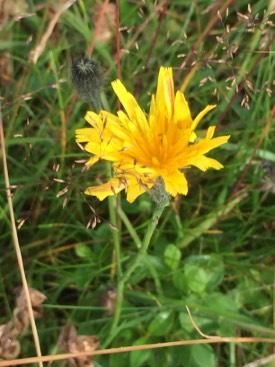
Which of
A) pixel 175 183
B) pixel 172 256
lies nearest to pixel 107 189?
pixel 175 183

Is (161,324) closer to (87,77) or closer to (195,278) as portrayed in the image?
(195,278)

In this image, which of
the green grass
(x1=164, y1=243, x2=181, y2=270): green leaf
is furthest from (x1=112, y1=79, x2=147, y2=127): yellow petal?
(x1=164, y1=243, x2=181, y2=270): green leaf

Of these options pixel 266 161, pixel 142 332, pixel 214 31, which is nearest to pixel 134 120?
pixel 266 161

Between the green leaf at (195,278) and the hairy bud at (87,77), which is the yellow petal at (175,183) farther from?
the green leaf at (195,278)

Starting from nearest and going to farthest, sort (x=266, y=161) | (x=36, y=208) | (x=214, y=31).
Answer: (x=266, y=161)
(x=36, y=208)
(x=214, y=31)

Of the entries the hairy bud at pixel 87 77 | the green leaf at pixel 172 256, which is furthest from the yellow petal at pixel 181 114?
the green leaf at pixel 172 256

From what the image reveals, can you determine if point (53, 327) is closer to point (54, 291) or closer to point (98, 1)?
point (54, 291)
